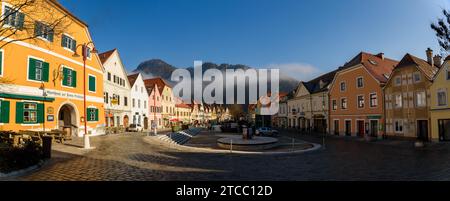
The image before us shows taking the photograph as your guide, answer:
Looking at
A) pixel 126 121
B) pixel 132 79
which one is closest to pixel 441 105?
pixel 126 121

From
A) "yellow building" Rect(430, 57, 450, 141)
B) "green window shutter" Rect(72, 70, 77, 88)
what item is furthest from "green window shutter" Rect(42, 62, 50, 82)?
"yellow building" Rect(430, 57, 450, 141)

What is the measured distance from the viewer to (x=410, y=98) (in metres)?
29.0

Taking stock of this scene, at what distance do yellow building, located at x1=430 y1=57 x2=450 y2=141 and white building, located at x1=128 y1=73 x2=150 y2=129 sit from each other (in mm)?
41717

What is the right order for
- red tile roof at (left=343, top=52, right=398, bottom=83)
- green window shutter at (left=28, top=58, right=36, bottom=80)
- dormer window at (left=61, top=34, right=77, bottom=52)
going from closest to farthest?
green window shutter at (left=28, top=58, right=36, bottom=80) → dormer window at (left=61, top=34, right=77, bottom=52) → red tile roof at (left=343, top=52, right=398, bottom=83)

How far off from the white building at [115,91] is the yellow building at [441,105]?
123ft

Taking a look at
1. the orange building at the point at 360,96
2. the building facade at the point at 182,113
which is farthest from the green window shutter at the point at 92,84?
the building facade at the point at 182,113

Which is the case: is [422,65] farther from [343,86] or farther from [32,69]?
[32,69]

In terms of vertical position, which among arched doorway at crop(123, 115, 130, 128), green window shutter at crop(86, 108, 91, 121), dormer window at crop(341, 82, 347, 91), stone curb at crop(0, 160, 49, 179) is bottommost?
stone curb at crop(0, 160, 49, 179)

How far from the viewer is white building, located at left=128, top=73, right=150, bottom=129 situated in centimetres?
4684

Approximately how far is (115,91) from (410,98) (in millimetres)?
37968

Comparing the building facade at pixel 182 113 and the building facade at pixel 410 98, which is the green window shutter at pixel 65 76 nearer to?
the building facade at pixel 410 98

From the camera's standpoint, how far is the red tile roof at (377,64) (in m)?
34.8

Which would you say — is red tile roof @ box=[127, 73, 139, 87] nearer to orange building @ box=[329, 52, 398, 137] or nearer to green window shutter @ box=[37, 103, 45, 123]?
green window shutter @ box=[37, 103, 45, 123]
